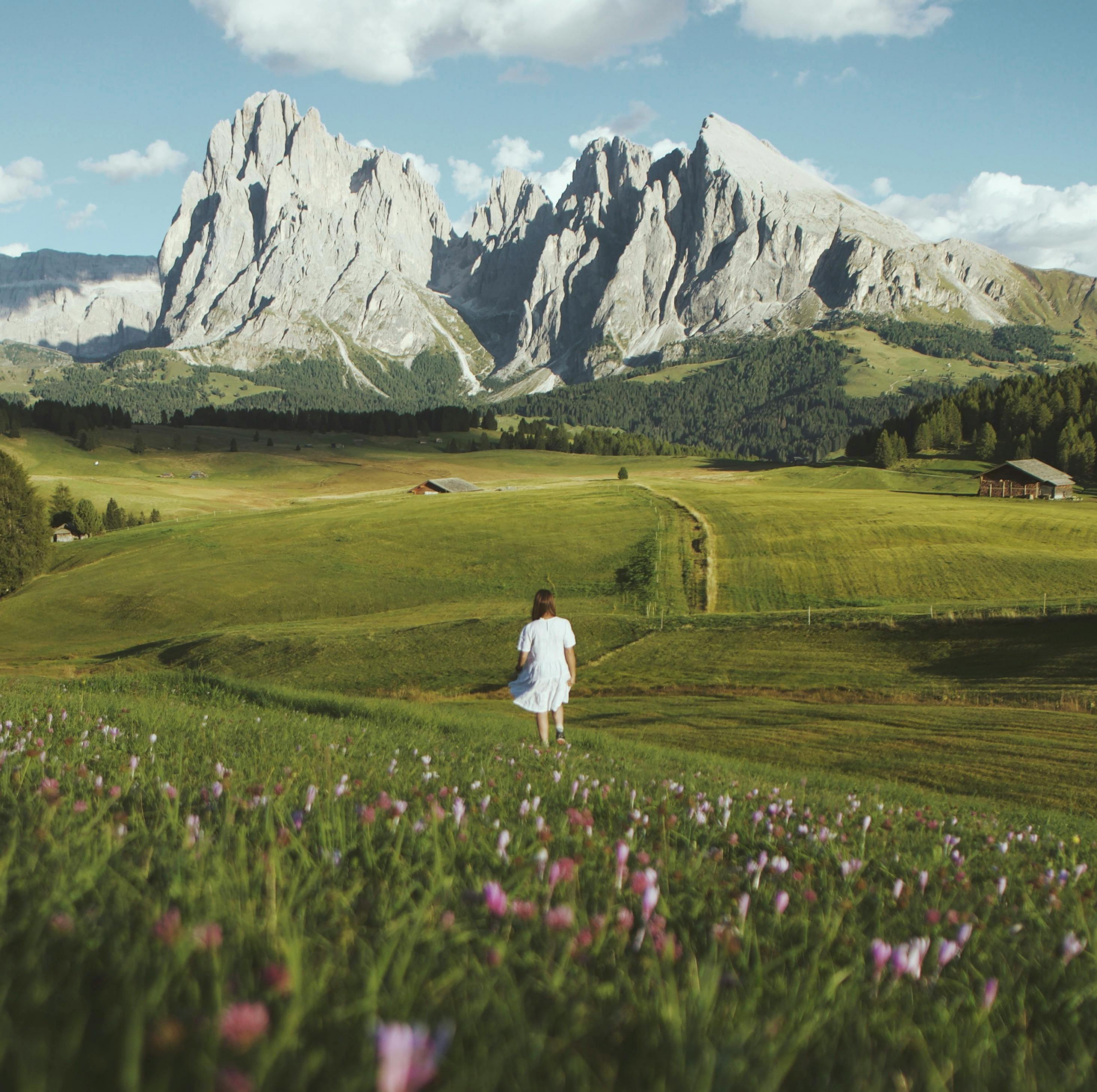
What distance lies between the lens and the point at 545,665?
1653 centimetres

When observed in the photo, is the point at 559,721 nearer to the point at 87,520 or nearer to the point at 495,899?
the point at 495,899

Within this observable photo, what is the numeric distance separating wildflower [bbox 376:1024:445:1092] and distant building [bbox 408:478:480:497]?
164698 millimetres

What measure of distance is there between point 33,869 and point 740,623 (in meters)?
50.4

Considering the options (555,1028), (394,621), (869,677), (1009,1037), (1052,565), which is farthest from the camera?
(1052,565)

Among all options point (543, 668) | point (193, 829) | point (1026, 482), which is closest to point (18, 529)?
point (543, 668)

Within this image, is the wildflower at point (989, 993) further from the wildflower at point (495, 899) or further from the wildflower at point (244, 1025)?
the wildflower at point (244, 1025)

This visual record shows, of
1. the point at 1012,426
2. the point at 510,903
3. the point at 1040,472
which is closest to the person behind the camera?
the point at 510,903

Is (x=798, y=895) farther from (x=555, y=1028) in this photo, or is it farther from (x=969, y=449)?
(x=969, y=449)

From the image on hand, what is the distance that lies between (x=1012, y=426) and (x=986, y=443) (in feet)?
37.8

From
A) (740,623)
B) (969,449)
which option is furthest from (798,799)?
(969,449)

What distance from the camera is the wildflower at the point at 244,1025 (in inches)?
55.3

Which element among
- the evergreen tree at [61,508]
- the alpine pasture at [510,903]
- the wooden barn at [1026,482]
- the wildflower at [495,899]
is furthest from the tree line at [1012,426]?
the wildflower at [495,899]

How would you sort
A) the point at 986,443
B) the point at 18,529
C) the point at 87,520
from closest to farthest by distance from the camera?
1. the point at 18,529
2. the point at 87,520
3. the point at 986,443

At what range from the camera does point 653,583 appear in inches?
2820
